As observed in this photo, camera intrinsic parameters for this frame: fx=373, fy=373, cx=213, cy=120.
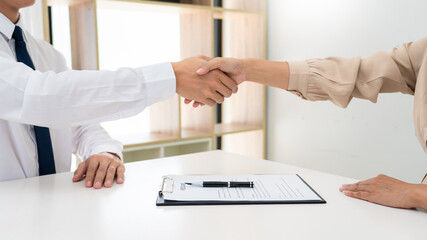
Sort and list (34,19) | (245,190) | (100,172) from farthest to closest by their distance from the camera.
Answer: (34,19) < (100,172) < (245,190)

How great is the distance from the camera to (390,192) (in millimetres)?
886

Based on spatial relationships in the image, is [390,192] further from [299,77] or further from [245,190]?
[299,77]

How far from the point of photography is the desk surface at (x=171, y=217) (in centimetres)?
72

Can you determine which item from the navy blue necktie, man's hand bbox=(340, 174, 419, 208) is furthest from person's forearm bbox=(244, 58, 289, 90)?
the navy blue necktie

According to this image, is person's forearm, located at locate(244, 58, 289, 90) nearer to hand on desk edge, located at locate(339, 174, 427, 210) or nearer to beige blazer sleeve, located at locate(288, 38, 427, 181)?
beige blazer sleeve, located at locate(288, 38, 427, 181)

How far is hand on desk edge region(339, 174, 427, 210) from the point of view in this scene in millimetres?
843

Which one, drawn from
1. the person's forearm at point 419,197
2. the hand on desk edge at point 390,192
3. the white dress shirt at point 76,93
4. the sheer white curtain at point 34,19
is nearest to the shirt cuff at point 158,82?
the white dress shirt at point 76,93

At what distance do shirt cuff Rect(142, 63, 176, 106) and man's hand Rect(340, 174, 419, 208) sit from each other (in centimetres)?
56

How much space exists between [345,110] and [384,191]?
184 centimetres

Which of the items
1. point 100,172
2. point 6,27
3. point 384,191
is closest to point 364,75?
point 384,191

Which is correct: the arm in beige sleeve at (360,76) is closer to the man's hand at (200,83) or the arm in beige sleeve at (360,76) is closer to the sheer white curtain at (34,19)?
the man's hand at (200,83)

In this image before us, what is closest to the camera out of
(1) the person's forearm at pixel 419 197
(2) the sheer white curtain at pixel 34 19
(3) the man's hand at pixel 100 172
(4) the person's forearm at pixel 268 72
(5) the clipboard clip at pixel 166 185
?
(1) the person's forearm at pixel 419 197

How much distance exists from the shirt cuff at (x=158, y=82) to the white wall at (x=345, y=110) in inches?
69.5

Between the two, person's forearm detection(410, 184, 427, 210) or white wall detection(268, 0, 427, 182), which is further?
white wall detection(268, 0, 427, 182)
